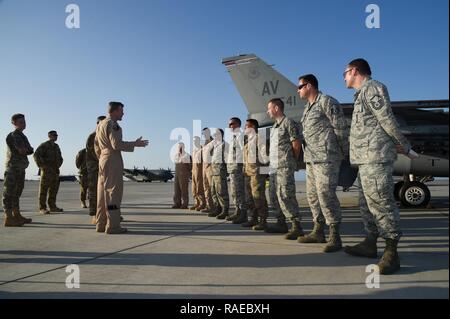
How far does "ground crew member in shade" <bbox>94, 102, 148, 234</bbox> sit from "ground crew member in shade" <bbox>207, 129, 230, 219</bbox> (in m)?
1.91

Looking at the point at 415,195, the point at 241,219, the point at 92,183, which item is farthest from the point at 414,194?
the point at 92,183

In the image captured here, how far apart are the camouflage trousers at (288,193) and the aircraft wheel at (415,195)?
5.36 meters

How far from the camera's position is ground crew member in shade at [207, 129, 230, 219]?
6242mm

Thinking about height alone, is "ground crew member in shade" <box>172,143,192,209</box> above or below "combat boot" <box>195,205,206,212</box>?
above

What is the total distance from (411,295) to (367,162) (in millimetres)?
1228

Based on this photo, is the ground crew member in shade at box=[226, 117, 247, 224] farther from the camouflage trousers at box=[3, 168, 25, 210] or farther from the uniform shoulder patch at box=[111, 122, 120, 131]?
the camouflage trousers at box=[3, 168, 25, 210]

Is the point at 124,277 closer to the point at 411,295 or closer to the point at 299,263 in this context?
the point at 299,263

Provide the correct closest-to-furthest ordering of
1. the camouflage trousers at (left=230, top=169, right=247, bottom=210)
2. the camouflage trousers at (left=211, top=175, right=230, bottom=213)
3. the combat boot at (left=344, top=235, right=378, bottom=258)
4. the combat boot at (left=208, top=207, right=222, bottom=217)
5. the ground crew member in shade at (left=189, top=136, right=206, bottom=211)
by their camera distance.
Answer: the combat boot at (left=344, top=235, right=378, bottom=258) < the camouflage trousers at (left=230, top=169, right=247, bottom=210) < the camouflage trousers at (left=211, top=175, right=230, bottom=213) < the combat boot at (left=208, top=207, right=222, bottom=217) < the ground crew member in shade at (left=189, top=136, right=206, bottom=211)

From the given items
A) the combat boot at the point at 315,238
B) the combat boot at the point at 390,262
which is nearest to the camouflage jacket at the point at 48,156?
the combat boot at the point at 315,238

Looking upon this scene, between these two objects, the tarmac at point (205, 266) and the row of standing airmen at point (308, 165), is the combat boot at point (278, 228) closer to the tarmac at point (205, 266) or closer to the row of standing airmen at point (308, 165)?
the row of standing airmen at point (308, 165)

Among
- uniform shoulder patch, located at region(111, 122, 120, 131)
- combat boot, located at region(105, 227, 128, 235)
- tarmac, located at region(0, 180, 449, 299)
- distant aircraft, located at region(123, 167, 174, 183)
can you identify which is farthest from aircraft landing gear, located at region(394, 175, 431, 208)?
distant aircraft, located at region(123, 167, 174, 183)

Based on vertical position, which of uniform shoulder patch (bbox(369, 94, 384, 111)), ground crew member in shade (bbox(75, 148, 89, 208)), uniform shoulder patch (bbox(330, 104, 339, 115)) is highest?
uniform shoulder patch (bbox(330, 104, 339, 115))

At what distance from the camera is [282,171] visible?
4355 mm
